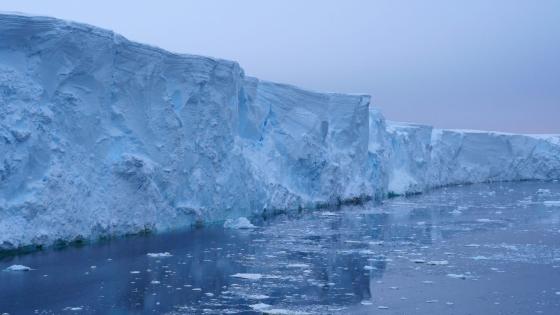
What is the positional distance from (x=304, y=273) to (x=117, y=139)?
5.18 m

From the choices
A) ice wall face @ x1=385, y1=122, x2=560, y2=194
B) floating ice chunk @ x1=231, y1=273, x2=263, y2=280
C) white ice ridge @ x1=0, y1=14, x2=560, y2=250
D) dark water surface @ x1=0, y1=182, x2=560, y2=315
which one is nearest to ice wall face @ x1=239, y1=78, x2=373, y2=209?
white ice ridge @ x1=0, y1=14, x2=560, y2=250

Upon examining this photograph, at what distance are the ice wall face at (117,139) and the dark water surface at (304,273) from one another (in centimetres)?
70

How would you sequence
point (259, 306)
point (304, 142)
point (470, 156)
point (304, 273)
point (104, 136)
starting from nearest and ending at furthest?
point (259, 306) < point (304, 273) < point (104, 136) < point (304, 142) < point (470, 156)

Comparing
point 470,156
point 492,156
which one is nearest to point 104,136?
point 470,156

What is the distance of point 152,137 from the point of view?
1333 cm

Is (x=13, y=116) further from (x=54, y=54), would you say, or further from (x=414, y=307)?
(x=414, y=307)

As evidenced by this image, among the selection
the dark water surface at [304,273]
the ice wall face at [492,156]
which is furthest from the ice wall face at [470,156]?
the dark water surface at [304,273]

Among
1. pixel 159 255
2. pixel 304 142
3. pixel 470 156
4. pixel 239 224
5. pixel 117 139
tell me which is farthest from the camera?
pixel 470 156

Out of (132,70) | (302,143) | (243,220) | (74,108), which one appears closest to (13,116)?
(74,108)

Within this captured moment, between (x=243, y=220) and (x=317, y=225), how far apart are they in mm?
1823

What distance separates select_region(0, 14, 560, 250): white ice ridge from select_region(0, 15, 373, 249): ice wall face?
0.02 metres

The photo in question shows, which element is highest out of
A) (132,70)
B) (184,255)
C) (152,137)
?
(132,70)

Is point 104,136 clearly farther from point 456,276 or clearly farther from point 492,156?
point 492,156

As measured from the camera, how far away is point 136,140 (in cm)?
1283
